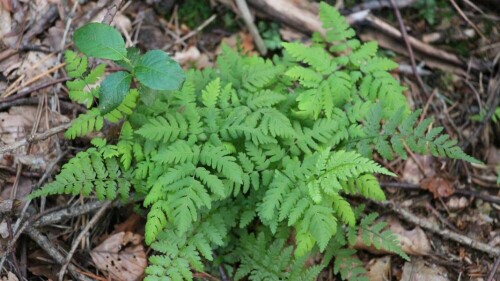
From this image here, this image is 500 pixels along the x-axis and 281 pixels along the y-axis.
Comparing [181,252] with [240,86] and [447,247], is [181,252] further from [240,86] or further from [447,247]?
[447,247]

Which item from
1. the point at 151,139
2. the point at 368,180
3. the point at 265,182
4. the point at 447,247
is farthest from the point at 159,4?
the point at 447,247

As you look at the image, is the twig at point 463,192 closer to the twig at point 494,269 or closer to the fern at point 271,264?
the twig at point 494,269

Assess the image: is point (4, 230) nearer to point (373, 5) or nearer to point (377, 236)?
point (377, 236)

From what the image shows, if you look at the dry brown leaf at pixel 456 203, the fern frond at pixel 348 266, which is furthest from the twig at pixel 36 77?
the dry brown leaf at pixel 456 203

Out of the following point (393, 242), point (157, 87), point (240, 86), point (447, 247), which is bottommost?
point (447, 247)

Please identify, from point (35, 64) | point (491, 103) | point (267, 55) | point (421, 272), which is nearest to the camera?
point (421, 272)

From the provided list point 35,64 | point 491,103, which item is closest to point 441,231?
point 491,103
